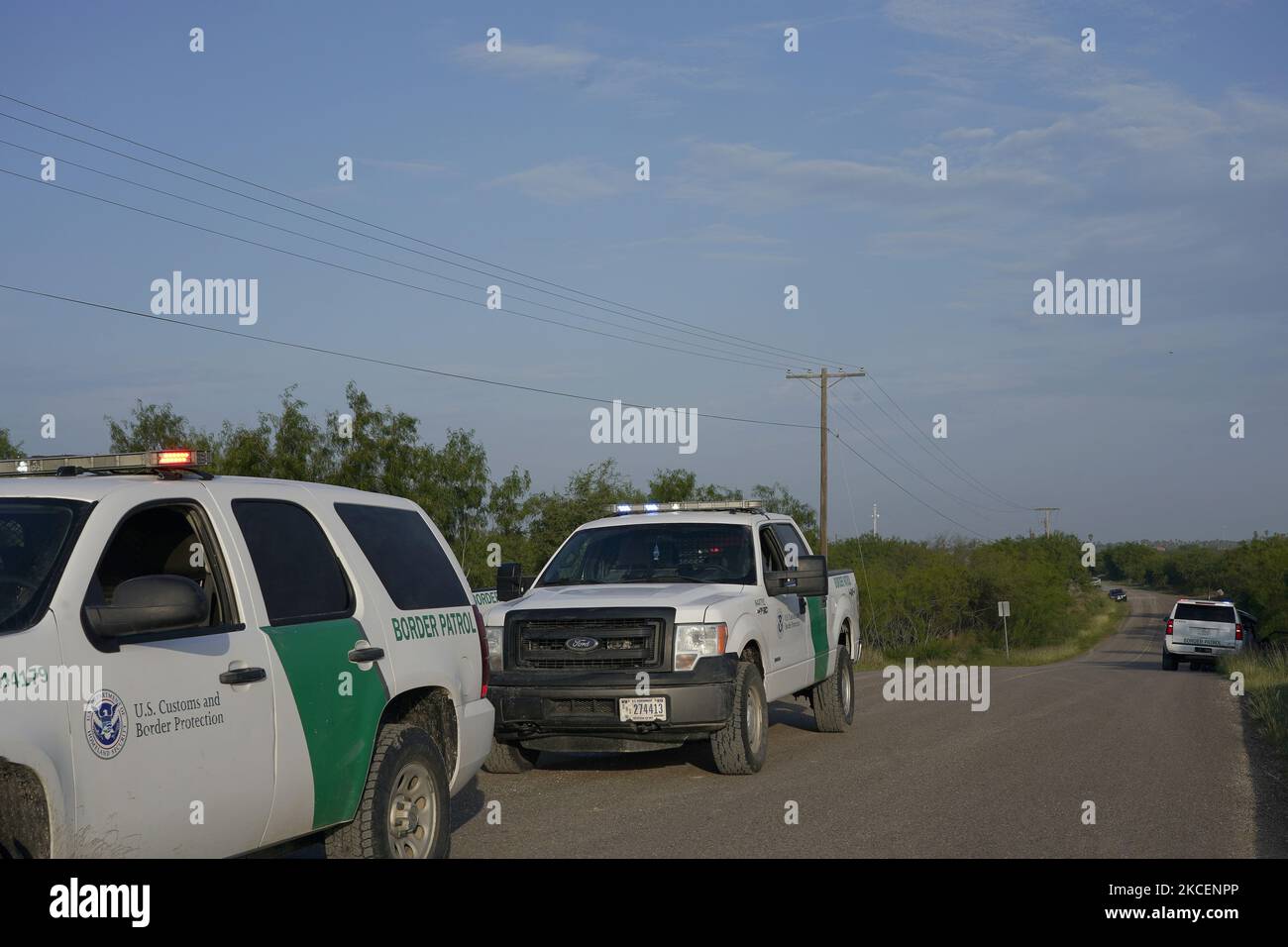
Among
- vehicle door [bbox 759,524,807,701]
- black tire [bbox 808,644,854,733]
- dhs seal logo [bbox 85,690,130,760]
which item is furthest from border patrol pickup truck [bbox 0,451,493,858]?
black tire [bbox 808,644,854,733]

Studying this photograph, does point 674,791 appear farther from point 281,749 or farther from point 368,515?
point 281,749

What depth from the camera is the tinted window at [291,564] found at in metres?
5.87

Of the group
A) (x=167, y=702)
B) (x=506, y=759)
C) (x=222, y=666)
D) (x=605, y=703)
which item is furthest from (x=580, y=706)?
(x=167, y=702)

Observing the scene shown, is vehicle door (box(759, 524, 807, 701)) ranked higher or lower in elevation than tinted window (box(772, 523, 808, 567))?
lower

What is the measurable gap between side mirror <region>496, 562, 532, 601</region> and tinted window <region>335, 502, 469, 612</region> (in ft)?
11.9

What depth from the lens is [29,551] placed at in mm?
4914

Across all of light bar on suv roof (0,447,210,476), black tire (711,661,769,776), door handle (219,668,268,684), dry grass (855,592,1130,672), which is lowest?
dry grass (855,592,1130,672)

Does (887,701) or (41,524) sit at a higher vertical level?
(41,524)

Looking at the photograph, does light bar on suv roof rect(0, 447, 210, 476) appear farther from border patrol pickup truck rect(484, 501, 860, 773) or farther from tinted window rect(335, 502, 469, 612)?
border patrol pickup truck rect(484, 501, 860, 773)

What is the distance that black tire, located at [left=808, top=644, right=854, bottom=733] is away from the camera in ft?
44.9

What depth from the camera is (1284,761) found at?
461 inches

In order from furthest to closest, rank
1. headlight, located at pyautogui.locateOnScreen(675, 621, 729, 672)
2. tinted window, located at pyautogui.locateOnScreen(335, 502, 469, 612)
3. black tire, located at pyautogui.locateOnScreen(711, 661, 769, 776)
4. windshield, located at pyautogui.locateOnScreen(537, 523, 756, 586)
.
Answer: windshield, located at pyautogui.locateOnScreen(537, 523, 756, 586)
black tire, located at pyautogui.locateOnScreen(711, 661, 769, 776)
headlight, located at pyautogui.locateOnScreen(675, 621, 729, 672)
tinted window, located at pyautogui.locateOnScreen(335, 502, 469, 612)

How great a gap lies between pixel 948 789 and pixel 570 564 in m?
4.02
